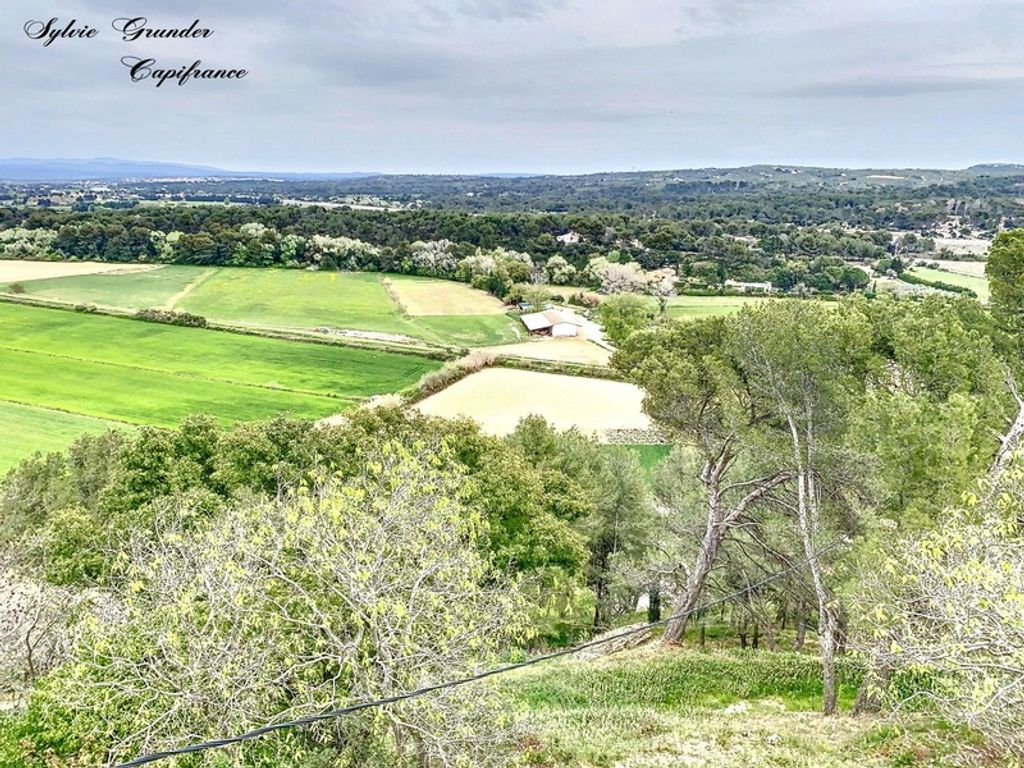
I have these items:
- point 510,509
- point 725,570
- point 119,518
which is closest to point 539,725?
point 510,509

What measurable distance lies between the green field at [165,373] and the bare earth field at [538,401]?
439 cm

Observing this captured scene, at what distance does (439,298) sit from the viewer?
78688mm

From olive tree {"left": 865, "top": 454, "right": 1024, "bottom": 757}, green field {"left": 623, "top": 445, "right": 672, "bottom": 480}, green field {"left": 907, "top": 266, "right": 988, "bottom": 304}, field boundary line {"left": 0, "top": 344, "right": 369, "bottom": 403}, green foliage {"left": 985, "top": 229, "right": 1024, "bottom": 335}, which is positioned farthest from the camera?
green field {"left": 907, "top": 266, "right": 988, "bottom": 304}

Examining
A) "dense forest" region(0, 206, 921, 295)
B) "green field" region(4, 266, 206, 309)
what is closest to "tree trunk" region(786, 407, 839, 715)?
"green field" region(4, 266, 206, 309)

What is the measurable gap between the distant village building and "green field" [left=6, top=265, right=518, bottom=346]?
104 ft

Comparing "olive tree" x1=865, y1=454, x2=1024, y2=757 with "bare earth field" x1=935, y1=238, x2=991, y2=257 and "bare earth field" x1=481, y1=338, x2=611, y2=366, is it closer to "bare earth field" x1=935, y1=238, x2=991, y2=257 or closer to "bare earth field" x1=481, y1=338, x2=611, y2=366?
"bare earth field" x1=481, y1=338, x2=611, y2=366

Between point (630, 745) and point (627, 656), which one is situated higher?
point (630, 745)

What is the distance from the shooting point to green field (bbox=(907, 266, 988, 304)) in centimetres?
7544

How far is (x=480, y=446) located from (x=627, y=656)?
730 centimetres

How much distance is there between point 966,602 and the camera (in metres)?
7.62

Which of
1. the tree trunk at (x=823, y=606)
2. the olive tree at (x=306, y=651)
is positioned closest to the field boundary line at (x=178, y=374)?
the tree trunk at (x=823, y=606)

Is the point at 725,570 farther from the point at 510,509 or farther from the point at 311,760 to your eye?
the point at 311,760

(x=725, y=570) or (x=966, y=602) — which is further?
(x=725, y=570)

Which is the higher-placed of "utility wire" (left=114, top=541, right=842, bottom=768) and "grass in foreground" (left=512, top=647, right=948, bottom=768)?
"utility wire" (left=114, top=541, right=842, bottom=768)
